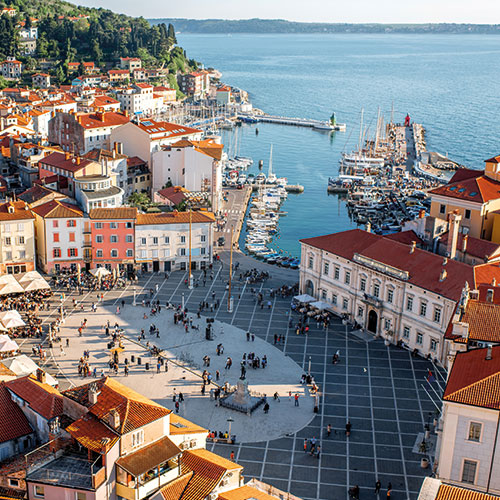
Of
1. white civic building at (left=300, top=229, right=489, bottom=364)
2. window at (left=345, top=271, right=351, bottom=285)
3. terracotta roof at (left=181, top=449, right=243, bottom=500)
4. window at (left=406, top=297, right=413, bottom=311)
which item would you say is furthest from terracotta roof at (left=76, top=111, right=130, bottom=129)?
terracotta roof at (left=181, top=449, right=243, bottom=500)

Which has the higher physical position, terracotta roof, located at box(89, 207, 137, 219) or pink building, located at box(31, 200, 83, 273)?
terracotta roof, located at box(89, 207, 137, 219)

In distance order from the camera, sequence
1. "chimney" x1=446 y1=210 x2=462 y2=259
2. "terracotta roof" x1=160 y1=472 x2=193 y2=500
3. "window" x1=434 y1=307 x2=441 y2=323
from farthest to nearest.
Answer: "chimney" x1=446 y1=210 x2=462 y2=259
"window" x1=434 y1=307 x2=441 y2=323
"terracotta roof" x1=160 y1=472 x2=193 y2=500

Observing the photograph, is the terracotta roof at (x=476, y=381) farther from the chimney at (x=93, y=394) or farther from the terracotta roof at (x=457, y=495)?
the chimney at (x=93, y=394)

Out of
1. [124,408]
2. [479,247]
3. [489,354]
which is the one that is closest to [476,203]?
[479,247]

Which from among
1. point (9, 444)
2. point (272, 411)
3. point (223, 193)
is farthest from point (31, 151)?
point (9, 444)

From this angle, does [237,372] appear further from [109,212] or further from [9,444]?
[109,212]

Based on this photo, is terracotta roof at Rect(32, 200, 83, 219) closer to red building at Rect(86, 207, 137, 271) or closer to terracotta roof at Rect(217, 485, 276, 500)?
red building at Rect(86, 207, 137, 271)
